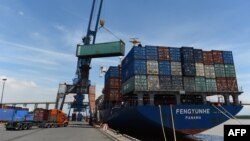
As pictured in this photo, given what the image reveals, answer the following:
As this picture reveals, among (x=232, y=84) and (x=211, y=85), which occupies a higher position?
(x=232, y=84)

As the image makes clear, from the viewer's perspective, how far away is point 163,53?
1195 inches

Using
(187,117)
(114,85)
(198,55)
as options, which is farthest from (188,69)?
(114,85)

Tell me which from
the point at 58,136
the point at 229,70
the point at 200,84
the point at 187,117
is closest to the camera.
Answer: the point at 58,136

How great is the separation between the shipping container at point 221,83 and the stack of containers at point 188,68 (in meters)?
3.13

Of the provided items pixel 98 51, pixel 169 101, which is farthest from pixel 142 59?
pixel 98 51

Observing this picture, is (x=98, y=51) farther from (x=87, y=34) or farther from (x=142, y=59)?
(x=142, y=59)

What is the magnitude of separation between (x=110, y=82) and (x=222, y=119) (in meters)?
25.3

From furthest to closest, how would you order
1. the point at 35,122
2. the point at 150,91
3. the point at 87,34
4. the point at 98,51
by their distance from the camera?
the point at 87,34 → the point at 98,51 → the point at 35,122 → the point at 150,91

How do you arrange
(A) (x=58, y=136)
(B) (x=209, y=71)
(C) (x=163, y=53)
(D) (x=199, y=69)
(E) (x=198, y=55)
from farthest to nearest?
1. (E) (x=198, y=55)
2. (C) (x=163, y=53)
3. (B) (x=209, y=71)
4. (D) (x=199, y=69)
5. (A) (x=58, y=136)

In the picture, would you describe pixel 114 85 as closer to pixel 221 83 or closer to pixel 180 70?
pixel 180 70

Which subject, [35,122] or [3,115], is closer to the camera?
[35,122]

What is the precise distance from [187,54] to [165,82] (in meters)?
4.75

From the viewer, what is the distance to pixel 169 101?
104 feet

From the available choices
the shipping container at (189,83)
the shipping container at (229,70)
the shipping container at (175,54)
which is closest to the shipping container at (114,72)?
the shipping container at (175,54)
